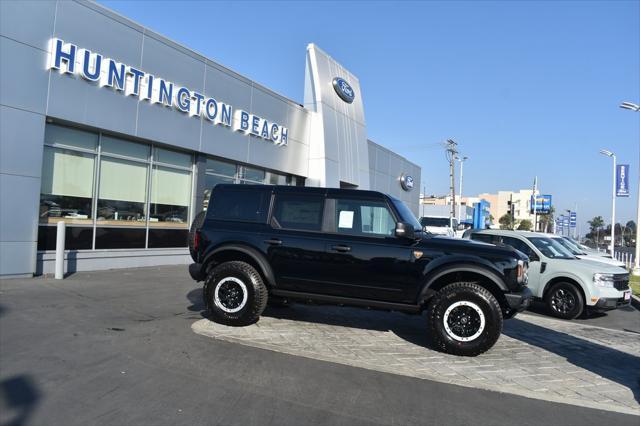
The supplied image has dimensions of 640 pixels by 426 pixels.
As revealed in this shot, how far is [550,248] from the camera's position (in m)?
10.2

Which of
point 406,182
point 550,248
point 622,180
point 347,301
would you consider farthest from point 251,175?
point 622,180

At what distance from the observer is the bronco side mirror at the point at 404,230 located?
237 inches

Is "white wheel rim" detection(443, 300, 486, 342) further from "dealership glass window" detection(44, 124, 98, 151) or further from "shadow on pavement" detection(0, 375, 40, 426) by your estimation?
"dealership glass window" detection(44, 124, 98, 151)

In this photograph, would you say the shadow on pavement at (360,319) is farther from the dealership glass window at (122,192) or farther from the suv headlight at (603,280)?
the dealership glass window at (122,192)

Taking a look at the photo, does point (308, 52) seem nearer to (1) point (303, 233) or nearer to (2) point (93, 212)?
(2) point (93, 212)

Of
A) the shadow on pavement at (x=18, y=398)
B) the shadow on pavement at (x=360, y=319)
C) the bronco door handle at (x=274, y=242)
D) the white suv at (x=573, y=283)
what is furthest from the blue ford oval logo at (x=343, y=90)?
the shadow on pavement at (x=18, y=398)

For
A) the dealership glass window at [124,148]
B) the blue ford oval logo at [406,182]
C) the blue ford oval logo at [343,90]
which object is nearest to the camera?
the dealership glass window at [124,148]

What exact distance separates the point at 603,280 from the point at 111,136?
1189 cm

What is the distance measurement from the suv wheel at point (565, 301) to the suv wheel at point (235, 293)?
620cm

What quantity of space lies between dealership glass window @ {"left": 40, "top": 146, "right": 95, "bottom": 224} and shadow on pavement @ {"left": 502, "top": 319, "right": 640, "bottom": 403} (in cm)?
988

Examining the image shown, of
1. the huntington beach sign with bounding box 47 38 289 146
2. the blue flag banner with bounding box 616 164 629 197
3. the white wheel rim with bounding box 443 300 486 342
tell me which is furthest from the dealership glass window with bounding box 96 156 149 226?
the blue flag banner with bounding box 616 164 629 197

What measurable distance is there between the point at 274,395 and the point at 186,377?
3.22ft

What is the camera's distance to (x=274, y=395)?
14.1ft

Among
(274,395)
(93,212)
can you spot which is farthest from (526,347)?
(93,212)
